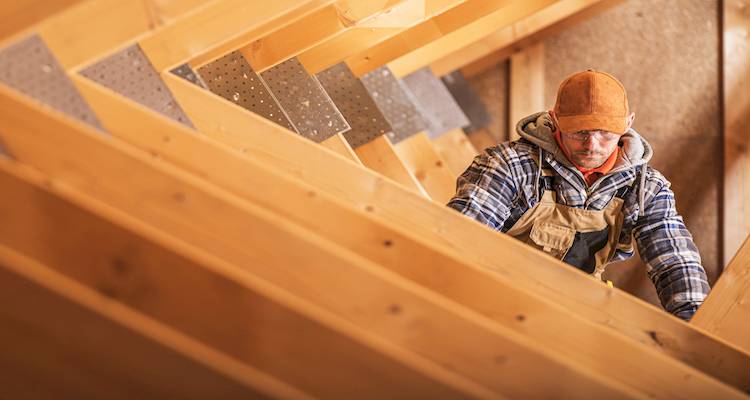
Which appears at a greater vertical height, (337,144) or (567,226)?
(337,144)

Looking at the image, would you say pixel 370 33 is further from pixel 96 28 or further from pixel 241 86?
pixel 96 28

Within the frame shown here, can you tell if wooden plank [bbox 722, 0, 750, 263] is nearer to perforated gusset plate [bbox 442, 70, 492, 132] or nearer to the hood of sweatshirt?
A: perforated gusset plate [bbox 442, 70, 492, 132]

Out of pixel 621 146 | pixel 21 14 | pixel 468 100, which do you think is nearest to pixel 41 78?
pixel 21 14

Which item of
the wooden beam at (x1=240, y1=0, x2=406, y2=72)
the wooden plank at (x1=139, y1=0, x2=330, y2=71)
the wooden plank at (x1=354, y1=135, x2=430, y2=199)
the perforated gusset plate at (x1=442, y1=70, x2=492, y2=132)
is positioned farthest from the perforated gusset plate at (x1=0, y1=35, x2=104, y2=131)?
the perforated gusset plate at (x1=442, y1=70, x2=492, y2=132)

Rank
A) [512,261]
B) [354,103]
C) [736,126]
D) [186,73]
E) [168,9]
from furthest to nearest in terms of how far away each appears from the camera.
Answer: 1. [736,126]
2. [354,103]
3. [186,73]
4. [512,261]
5. [168,9]

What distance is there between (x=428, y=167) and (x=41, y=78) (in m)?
2.59

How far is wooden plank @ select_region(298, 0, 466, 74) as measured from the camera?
9.57ft

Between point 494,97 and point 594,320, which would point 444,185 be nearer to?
point 494,97

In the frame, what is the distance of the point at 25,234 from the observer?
4.17ft

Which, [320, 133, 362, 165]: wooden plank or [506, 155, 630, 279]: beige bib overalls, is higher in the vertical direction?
[320, 133, 362, 165]: wooden plank

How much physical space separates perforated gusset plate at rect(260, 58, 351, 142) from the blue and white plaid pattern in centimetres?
59

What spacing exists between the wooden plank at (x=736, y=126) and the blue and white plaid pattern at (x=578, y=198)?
5.70 ft

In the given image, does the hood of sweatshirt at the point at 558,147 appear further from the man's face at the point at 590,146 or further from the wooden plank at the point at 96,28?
the wooden plank at the point at 96,28

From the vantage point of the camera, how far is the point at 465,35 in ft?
12.7
